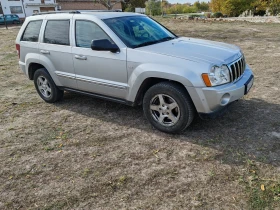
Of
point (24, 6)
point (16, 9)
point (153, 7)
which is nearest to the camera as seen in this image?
point (16, 9)

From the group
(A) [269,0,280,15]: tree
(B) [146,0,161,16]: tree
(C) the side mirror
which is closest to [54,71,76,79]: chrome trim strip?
(C) the side mirror

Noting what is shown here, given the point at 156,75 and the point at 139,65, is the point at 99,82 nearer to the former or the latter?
the point at 139,65

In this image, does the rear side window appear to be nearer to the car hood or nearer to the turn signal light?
the car hood

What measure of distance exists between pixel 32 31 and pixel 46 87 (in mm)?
1111

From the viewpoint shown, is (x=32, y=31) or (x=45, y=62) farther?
(x=32, y=31)

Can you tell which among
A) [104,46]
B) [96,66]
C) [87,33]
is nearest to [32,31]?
[87,33]

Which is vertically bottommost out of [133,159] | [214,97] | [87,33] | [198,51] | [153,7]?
[133,159]

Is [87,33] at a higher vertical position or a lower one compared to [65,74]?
higher

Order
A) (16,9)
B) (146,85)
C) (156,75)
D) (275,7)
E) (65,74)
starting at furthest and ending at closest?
(16,9), (275,7), (65,74), (146,85), (156,75)

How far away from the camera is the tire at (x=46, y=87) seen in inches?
200

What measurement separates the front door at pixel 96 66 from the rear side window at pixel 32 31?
106 cm

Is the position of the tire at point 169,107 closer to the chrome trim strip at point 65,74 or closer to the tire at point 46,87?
the chrome trim strip at point 65,74

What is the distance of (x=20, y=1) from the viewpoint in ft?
152

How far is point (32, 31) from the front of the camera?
5090 mm
